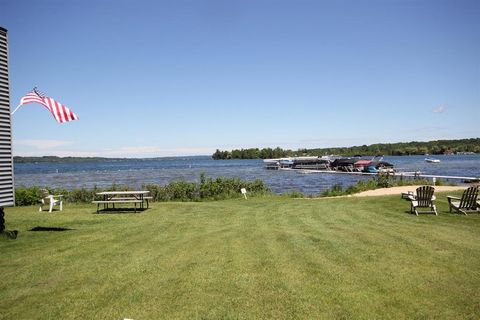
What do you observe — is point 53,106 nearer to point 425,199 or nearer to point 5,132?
point 5,132

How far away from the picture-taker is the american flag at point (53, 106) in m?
11.5

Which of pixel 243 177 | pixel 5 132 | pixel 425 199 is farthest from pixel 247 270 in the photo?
pixel 243 177

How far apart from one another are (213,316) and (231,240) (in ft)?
14.2

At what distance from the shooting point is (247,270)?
283 inches

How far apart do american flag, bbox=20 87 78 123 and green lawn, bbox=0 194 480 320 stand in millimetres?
3405

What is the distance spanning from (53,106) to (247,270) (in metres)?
8.21

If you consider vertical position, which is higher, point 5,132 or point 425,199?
point 5,132

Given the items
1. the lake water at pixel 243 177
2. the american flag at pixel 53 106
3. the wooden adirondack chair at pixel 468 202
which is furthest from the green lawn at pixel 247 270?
the lake water at pixel 243 177

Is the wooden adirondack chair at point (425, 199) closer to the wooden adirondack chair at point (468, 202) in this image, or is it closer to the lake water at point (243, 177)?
the wooden adirondack chair at point (468, 202)

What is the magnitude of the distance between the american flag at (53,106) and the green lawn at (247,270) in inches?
134

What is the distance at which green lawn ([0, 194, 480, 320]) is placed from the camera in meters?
5.57

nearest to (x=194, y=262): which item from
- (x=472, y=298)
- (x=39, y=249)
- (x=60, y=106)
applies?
(x=39, y=249)

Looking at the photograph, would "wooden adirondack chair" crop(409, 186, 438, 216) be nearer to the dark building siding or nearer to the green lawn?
the green lawn

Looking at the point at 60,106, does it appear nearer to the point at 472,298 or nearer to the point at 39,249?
the point at 39,249
